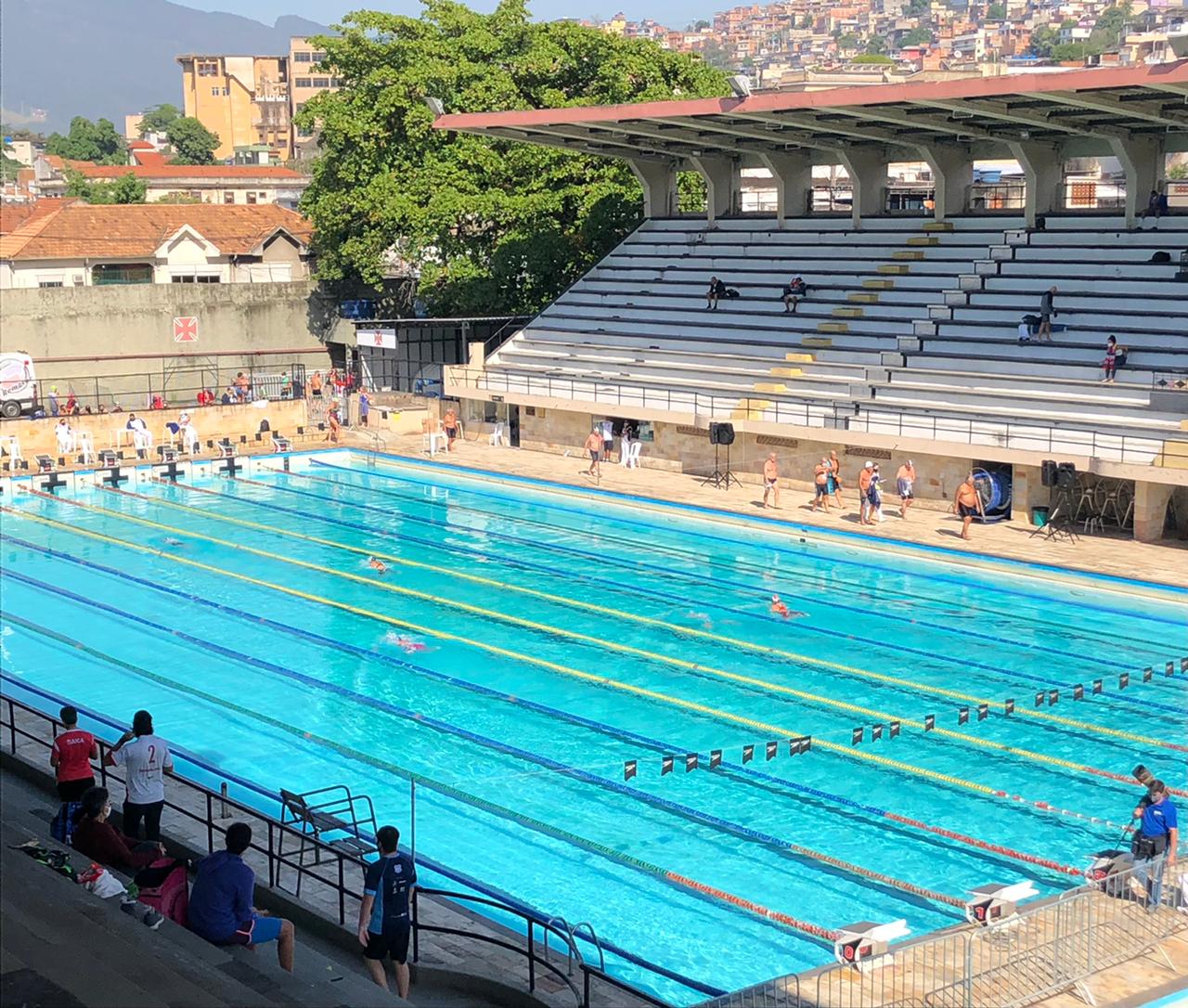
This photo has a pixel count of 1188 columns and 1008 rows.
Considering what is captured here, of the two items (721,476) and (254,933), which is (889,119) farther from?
(254,933)

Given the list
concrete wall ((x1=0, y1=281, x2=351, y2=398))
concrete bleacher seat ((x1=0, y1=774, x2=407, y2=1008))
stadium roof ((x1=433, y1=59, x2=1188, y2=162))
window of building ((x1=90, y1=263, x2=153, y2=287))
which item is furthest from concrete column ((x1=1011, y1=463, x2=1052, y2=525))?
window of building ((x1=90, y1=263, x2=153, y2=287))

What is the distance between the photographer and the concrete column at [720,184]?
36.7 meters

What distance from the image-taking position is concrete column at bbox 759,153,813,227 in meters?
35.3

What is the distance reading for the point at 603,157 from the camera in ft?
128

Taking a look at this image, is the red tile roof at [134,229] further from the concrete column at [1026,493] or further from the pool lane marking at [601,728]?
the concrete column at [1026,493]

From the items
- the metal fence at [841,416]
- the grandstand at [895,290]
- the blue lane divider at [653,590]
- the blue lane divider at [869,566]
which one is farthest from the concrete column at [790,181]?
the blue lane divider at [653,590]

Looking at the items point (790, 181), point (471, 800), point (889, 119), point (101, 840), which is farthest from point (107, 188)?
point (101, 840)

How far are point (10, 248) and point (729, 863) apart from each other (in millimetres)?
40438

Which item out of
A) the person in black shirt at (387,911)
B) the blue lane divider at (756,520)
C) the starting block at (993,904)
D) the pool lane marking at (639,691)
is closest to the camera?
the person in black shirt at (387,911)

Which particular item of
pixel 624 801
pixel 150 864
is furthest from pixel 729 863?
pixel 150 864

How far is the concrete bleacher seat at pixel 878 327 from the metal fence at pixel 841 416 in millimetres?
53

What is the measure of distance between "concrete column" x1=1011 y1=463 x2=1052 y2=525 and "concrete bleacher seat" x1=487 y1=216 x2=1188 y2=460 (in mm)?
710

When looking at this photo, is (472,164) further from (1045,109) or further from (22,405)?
(1045,109)

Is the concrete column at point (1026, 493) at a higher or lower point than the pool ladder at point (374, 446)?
higher
